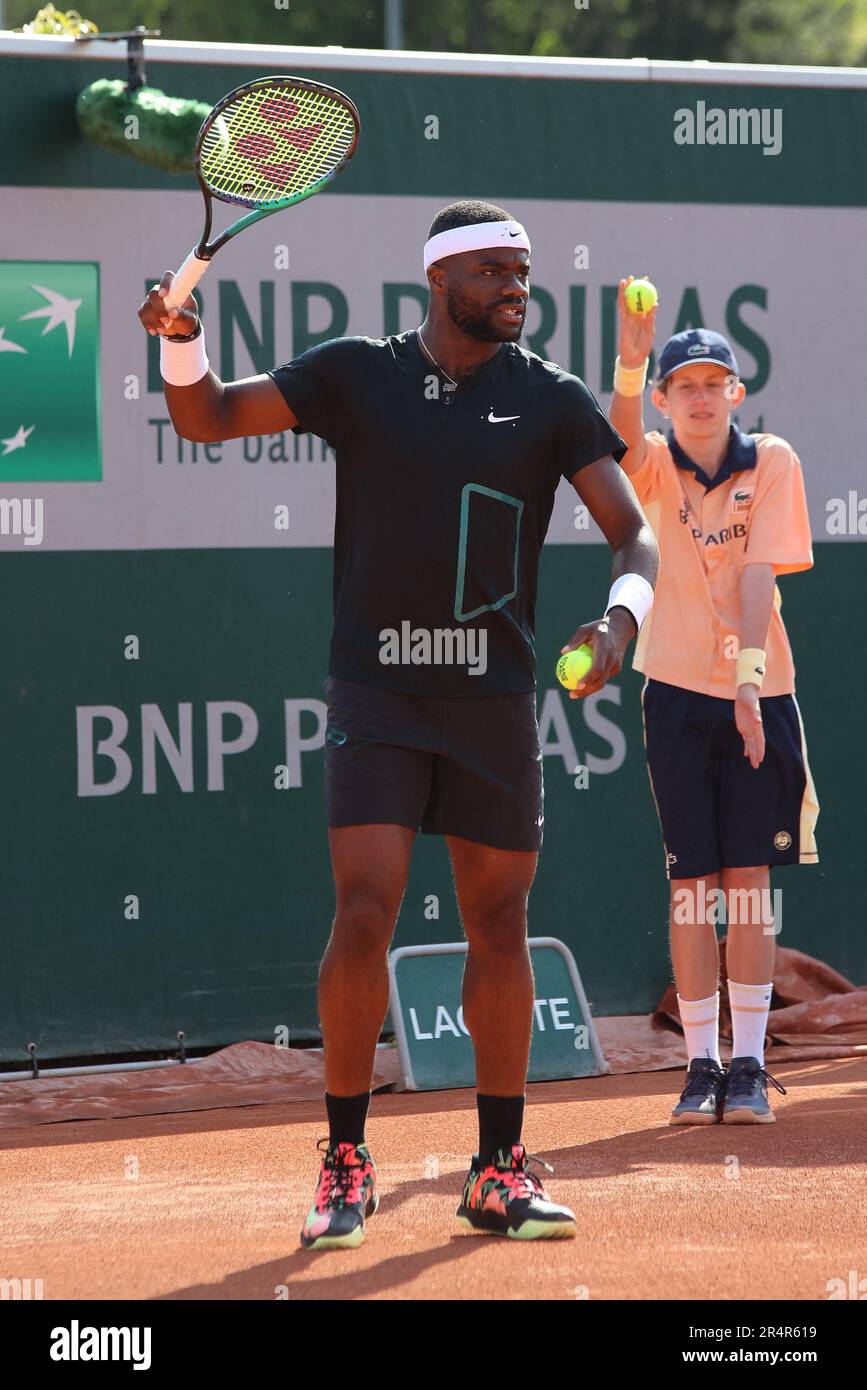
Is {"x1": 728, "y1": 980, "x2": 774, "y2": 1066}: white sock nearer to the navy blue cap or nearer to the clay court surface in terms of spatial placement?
the clay court surface

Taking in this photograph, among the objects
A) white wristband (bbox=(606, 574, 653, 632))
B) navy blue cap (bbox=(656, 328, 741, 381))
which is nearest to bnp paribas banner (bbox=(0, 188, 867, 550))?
navy blue cap (bbox=(656, 328, 741, 381))

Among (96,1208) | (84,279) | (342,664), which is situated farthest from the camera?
(84,279)

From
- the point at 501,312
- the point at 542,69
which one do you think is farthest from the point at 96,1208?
the point at 542,69

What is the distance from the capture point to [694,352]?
18.6ft

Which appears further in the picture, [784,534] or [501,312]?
[784,534]

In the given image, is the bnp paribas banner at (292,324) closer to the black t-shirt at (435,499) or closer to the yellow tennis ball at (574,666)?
the black t-shirt at (435,499)

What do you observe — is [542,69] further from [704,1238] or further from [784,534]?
[704,1238]

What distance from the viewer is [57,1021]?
21.7 ft

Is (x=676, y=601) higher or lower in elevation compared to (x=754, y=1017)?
higher

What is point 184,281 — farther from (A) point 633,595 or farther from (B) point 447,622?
(A) point 633,595

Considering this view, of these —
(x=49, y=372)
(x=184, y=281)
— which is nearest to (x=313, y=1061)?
(x=49, y=372)

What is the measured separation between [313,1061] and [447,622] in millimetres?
2988

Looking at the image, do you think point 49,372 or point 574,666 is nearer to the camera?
point 574,666
